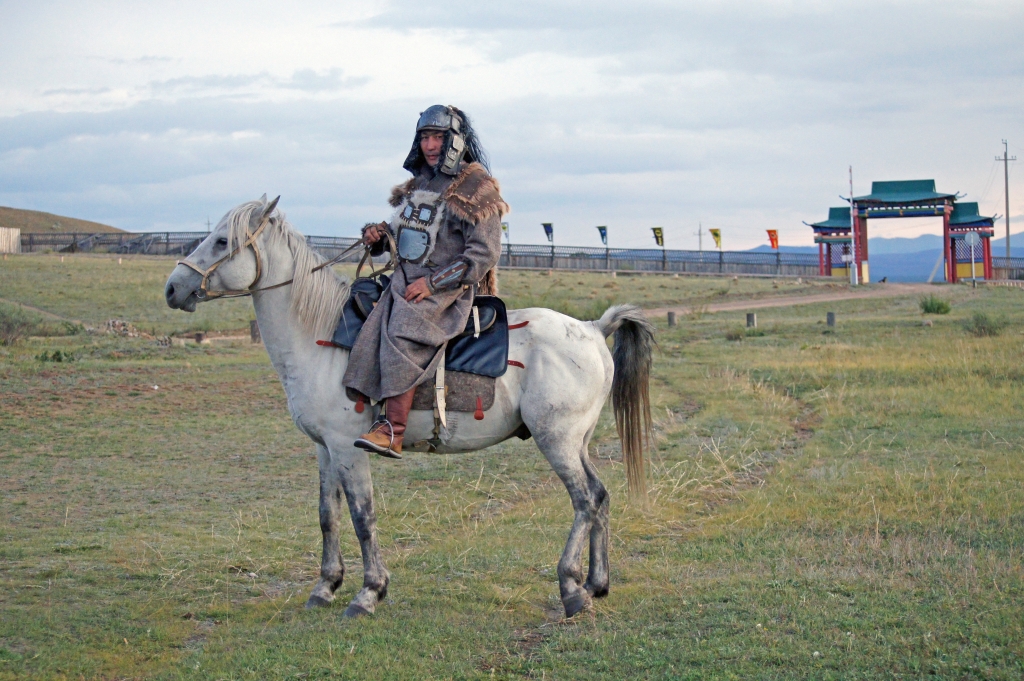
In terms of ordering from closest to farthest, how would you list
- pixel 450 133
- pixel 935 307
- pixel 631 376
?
pixel 450 133 → pixel 631 376 → pixel 935 307

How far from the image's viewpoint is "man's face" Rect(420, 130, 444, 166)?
20.3 ft

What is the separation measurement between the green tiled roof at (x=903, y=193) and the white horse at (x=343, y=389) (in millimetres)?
48239

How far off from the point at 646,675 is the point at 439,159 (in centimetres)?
339

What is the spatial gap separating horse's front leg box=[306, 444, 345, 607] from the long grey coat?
650 mm

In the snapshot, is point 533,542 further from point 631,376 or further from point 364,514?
point 364,514

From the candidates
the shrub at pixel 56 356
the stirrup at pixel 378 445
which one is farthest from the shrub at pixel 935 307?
the stirrup at pixel 378 445

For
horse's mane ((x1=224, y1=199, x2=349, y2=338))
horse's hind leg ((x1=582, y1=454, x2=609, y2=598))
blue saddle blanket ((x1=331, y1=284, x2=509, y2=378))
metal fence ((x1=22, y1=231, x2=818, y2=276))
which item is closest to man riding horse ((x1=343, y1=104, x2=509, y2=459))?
blue saddle blanket ((x1=331, y1=284, x2=509, y2=378))

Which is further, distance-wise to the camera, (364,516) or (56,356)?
(56,356)

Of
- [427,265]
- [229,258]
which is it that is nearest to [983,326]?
[427,265]

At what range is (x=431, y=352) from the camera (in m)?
5.98

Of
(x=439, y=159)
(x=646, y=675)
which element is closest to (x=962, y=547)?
(x=646, y=675)

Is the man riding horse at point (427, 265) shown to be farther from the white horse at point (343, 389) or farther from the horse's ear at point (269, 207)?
the horse's ear at point (269, 207)

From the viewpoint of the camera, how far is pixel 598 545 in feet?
20.1

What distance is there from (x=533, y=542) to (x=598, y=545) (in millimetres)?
1285
